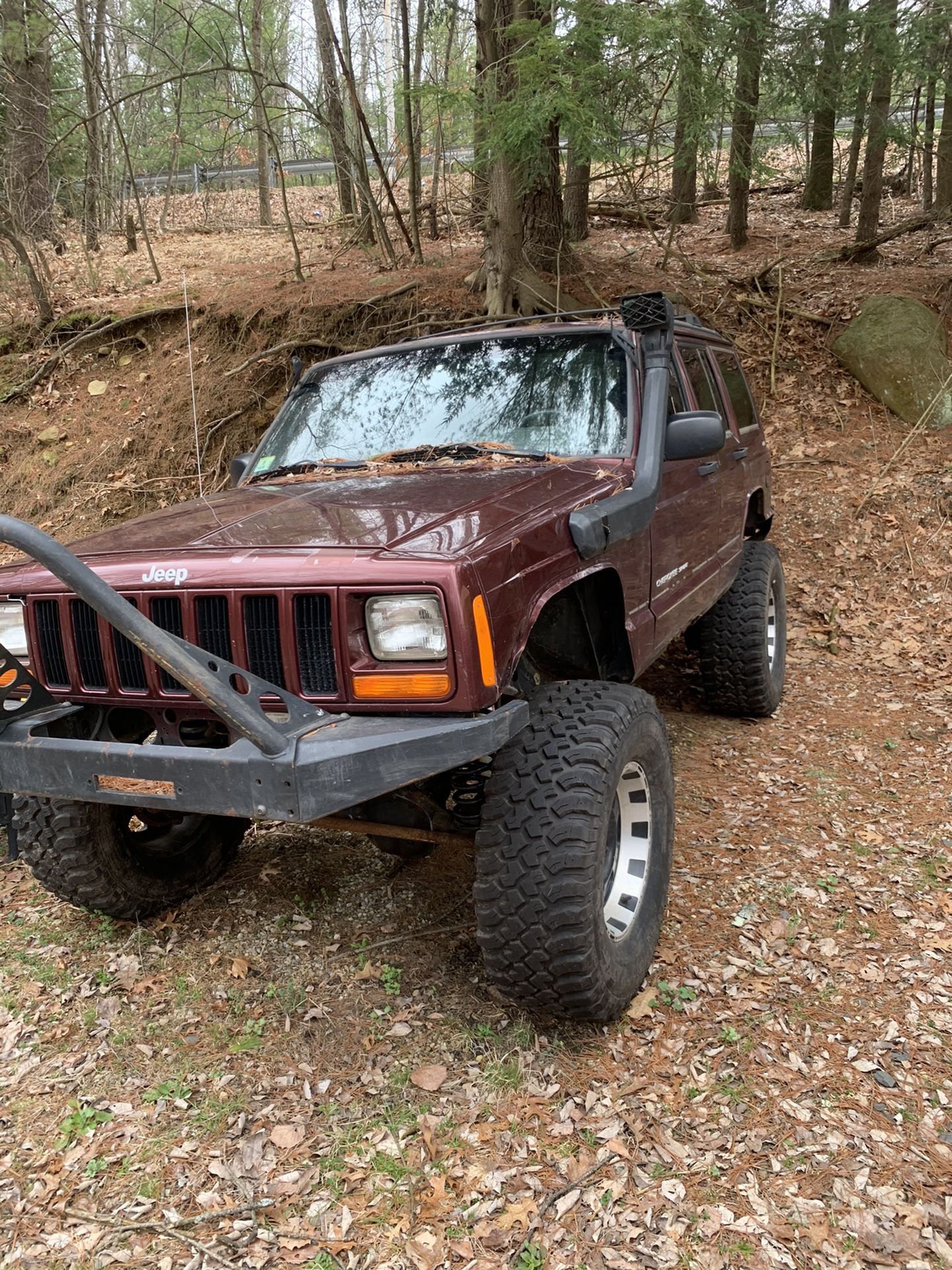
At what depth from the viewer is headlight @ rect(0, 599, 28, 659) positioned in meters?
2.77

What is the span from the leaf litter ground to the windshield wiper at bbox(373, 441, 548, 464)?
1621 millimetres

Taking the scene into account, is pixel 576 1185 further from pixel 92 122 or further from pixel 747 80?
pixel 92 122

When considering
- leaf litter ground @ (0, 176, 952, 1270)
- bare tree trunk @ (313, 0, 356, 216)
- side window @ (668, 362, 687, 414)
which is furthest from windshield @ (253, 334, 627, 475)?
bare tree trunk @ (313, 0, 356, 216)

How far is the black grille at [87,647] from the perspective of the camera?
8.73 feet

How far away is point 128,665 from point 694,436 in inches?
84.8

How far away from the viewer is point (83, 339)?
31.1 feet

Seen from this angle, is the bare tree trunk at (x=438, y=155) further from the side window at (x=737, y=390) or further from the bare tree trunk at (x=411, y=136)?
the side window at (x=737, y=390)

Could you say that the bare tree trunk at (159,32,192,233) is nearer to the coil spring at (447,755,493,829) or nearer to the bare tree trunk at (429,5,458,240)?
the bare tree trunk at (429,5,458,240)

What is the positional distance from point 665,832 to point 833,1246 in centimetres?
120

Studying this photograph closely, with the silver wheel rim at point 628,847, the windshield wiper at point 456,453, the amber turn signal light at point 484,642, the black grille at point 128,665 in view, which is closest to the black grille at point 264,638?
the black grille at point 128,665

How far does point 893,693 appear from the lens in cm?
568

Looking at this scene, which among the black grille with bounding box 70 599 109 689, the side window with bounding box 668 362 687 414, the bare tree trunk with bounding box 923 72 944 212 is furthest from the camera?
the bare tree trunk with bounding box 923 72 944 212

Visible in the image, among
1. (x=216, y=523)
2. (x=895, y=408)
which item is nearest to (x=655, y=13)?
(x=895, y=408)

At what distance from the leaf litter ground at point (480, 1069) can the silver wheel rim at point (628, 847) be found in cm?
34
